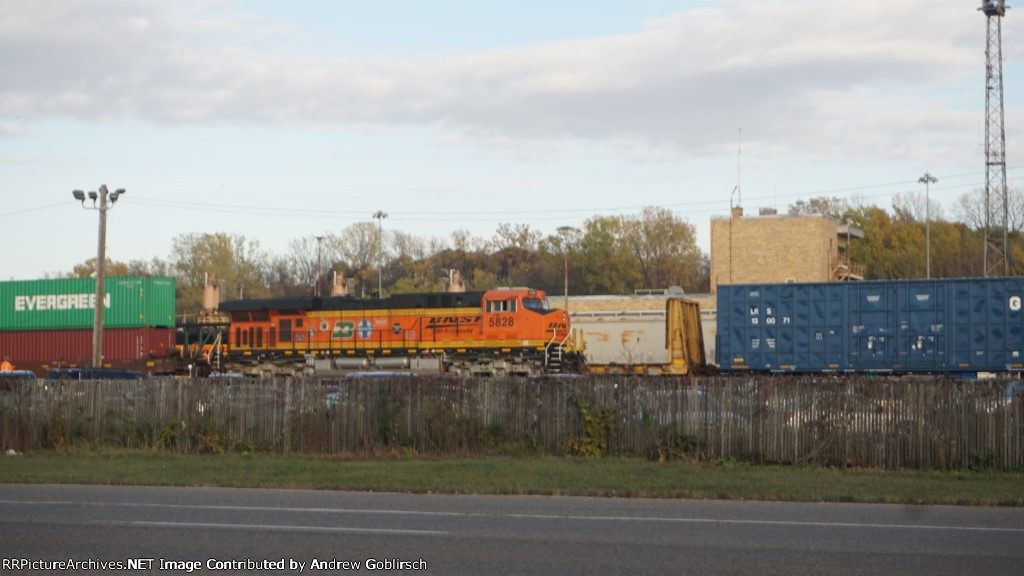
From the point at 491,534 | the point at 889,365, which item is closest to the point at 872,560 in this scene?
Result: the point at 491,534

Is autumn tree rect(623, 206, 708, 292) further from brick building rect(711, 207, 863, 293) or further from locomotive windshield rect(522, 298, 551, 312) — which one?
locomotive windshield rect(522, 298, 551, 312)

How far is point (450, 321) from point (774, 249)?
34.8 m

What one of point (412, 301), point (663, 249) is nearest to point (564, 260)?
point (663, 249)

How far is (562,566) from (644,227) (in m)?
91.7

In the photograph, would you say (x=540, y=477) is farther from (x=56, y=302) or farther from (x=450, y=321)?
(x=56, y=302)

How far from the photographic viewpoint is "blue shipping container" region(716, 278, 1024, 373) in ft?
119

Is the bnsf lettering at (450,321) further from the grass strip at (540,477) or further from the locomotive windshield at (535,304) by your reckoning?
the grass strip at (540,477)

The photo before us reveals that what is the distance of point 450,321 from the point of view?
43.6 metres

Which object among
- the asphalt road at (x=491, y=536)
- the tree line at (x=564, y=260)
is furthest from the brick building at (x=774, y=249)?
the asphalt road at (x=491, y=536)

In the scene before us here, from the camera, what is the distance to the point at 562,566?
32.5 feet

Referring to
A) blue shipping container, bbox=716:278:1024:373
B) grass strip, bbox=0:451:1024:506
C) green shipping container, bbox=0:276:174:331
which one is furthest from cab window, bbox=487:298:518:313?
grass strip, bbox=0:451:1024:506

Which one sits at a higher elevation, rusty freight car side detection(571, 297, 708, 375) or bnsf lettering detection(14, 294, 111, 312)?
bnsf lettering detection(14, 294, 111, 312)

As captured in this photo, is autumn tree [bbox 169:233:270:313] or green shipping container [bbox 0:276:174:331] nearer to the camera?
green shipping container [bbox 0:276:174:331]

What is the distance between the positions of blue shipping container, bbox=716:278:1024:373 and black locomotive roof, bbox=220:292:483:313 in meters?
10.7
